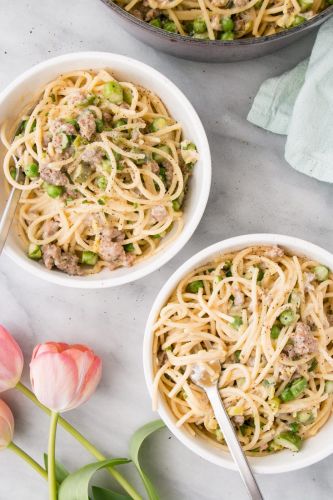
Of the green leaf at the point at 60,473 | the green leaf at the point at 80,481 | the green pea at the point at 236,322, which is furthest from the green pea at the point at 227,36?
the green leaf at the point at 60,473

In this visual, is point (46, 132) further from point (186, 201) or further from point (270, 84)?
point (270, 84)

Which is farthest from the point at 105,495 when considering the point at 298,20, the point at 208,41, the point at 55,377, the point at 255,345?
the point at 298,20

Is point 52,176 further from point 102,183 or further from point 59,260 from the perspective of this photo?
point 59,260

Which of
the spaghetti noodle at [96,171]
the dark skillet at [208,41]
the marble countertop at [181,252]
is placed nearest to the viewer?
the dark skillet at [208,41]

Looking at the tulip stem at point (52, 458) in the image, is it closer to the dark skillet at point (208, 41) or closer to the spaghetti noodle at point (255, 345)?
the spaghetti noodle at point (255, 345)

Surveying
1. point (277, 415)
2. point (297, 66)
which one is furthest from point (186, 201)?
point (277, 415)

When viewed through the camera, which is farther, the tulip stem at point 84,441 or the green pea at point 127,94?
the tulip stem at point 84,441
